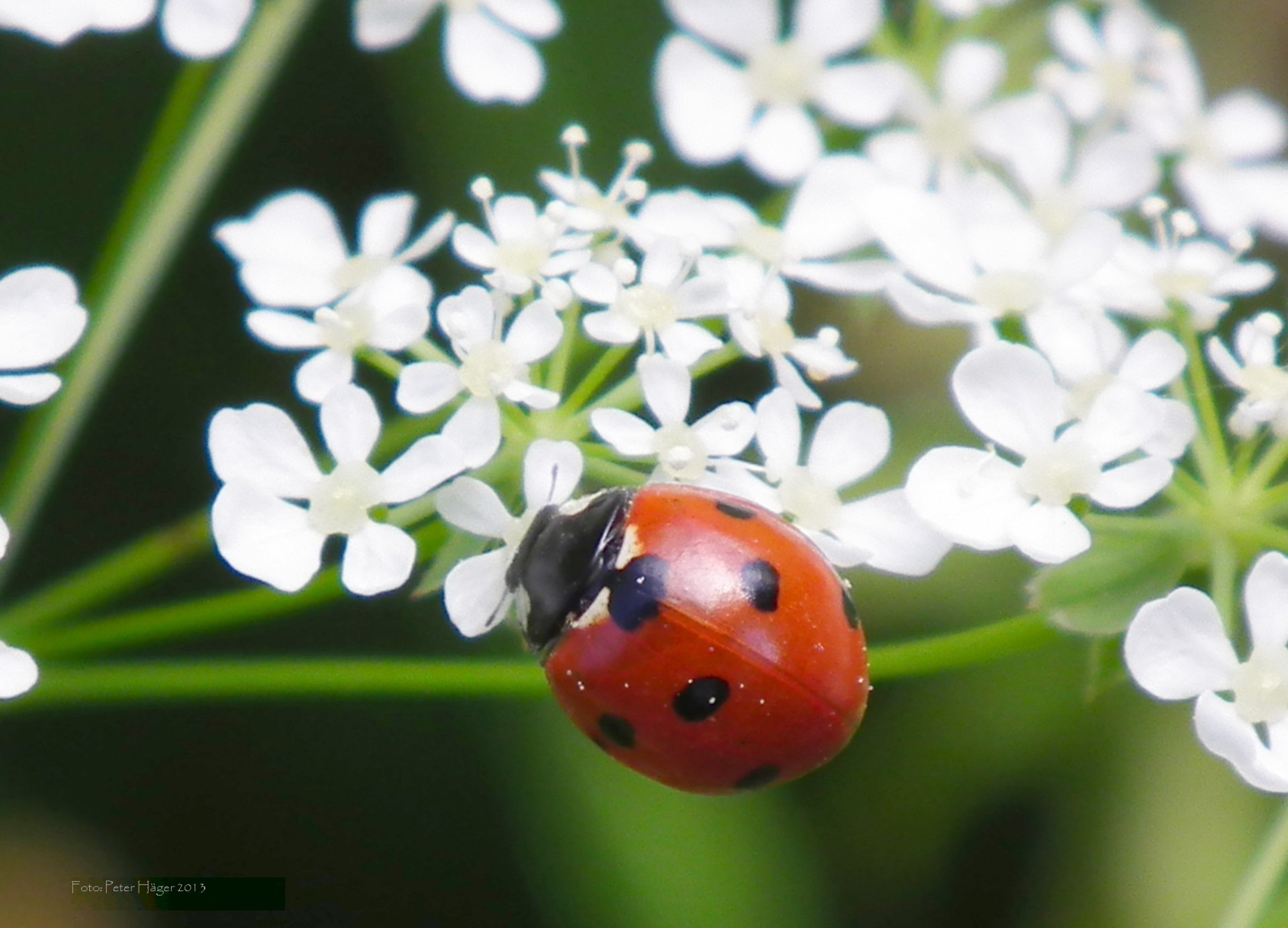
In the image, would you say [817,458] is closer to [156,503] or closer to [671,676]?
[671,676]

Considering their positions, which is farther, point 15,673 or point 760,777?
point 760,777

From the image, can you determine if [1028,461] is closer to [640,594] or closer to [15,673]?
[640,594]

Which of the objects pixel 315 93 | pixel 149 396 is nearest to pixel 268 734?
pixel 149 396

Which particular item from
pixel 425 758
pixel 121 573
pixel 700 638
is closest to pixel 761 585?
pixel 700 638

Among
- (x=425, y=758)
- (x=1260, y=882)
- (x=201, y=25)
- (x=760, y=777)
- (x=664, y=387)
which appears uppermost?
(x=201, y=25)

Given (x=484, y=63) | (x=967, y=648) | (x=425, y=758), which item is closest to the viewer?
(x=967, y=648)

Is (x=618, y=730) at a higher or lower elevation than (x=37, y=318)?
lower

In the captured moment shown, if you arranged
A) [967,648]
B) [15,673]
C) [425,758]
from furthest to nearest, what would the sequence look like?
[425,758], [967,648], [15,673]
